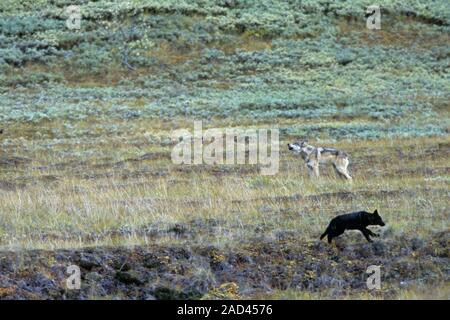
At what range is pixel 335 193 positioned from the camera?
1452 centimetres

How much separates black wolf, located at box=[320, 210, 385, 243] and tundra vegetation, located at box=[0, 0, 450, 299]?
0.17m

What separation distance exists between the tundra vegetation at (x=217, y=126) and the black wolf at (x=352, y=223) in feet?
0.56

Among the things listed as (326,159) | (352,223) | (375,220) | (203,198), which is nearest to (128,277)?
(352,223)

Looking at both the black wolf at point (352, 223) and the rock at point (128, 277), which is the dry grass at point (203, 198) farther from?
the rock at point (128, 277)

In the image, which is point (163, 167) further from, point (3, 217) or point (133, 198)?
point (3, 217)

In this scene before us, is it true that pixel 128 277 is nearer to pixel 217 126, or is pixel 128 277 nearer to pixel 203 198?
pixel 203 198

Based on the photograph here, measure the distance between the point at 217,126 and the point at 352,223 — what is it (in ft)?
71.2

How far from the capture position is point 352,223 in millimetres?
10141

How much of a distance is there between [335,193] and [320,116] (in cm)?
1883

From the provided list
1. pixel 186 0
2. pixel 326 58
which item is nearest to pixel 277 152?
pixel 326 58

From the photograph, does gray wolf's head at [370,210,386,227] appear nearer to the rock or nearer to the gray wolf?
the rock

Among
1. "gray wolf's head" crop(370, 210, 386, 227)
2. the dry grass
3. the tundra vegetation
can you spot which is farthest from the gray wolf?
"gray wolf's head" crop(370, 210, 386, 227)

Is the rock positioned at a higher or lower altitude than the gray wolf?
lower

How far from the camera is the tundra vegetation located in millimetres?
9180
